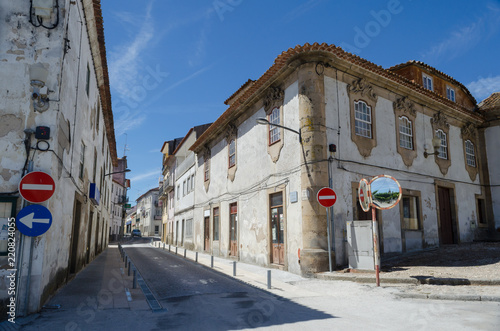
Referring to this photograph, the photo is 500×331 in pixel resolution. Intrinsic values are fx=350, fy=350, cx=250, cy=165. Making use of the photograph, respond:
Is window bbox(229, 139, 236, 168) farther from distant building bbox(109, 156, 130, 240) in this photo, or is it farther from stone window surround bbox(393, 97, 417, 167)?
distant building bbox(109, 156, 130, 240)

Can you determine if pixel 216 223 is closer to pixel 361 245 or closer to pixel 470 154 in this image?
pixel 361 245

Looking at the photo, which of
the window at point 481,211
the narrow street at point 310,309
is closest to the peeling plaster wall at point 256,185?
the narrow street at point 310,309

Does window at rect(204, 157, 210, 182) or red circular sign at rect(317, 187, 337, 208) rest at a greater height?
window at rect(204, 157, 210, 182)

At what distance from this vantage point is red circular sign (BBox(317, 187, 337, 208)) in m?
10.9

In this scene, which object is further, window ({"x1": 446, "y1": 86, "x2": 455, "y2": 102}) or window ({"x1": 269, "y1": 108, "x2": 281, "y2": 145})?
window ({"x1": 446, "y1": 86, "x2": 455, "y2": 102})

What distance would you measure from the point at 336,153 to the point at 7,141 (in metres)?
9.52

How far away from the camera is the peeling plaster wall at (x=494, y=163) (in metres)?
18.7

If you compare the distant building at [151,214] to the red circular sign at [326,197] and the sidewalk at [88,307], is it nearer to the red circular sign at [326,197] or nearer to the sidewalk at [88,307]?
the sidewalk at [88,307]

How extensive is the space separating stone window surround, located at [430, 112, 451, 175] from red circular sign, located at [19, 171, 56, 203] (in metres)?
15.8

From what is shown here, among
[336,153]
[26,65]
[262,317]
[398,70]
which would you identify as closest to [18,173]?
[26,65]

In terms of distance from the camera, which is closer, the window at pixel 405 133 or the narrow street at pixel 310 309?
the narrow street at pixel 310 309

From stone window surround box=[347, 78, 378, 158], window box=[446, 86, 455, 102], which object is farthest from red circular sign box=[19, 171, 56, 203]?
window box=[446, 86, 455, 102]

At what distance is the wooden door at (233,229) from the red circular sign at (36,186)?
11898 mm

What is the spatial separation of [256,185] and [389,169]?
5.61 meters
